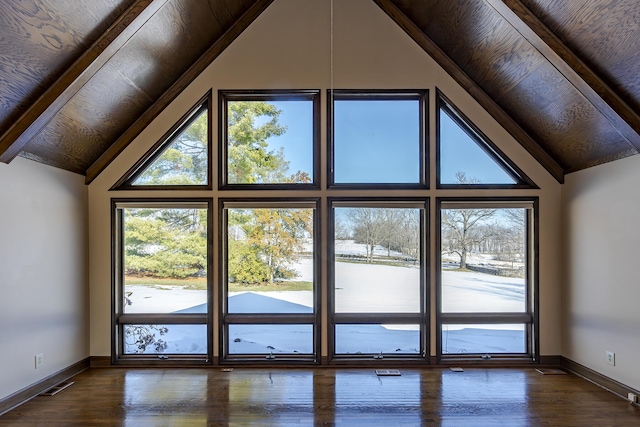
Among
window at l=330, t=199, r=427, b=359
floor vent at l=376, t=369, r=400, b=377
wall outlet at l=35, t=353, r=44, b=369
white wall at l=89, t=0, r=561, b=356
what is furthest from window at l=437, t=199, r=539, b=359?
wall outlet at l=35, t=353, r=44, b=369

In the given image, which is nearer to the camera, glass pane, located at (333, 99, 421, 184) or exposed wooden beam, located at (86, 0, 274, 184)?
exposed wooden beam, located at (86, 0, 274, 184)

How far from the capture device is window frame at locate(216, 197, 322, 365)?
4289 millimetres

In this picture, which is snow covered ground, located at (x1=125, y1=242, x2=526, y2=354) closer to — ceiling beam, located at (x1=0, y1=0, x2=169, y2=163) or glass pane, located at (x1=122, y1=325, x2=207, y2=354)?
glass pane, located at (x1=122, y1=325, x2=207, y2=354)

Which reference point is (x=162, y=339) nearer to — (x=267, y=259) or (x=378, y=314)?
(x=267, y=259)

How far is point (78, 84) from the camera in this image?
305 cm

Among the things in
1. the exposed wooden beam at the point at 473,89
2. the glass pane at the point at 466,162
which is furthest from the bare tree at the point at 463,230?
the exposed wooden beam at the point at 473,89

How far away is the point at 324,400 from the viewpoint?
3424 millimetres

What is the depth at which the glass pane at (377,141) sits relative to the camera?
14.3 ft

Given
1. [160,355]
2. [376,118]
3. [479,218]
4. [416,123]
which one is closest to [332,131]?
[376,118]

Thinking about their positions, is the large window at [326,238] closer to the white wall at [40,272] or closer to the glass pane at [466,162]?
A: the glass pane at [466,162]

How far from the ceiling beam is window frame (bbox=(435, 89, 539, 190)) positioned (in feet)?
10.0

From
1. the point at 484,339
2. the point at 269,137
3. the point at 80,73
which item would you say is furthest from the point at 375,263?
the point at 80,73

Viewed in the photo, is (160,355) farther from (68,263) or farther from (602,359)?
(602,359)

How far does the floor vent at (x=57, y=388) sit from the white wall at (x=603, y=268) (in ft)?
17.6
